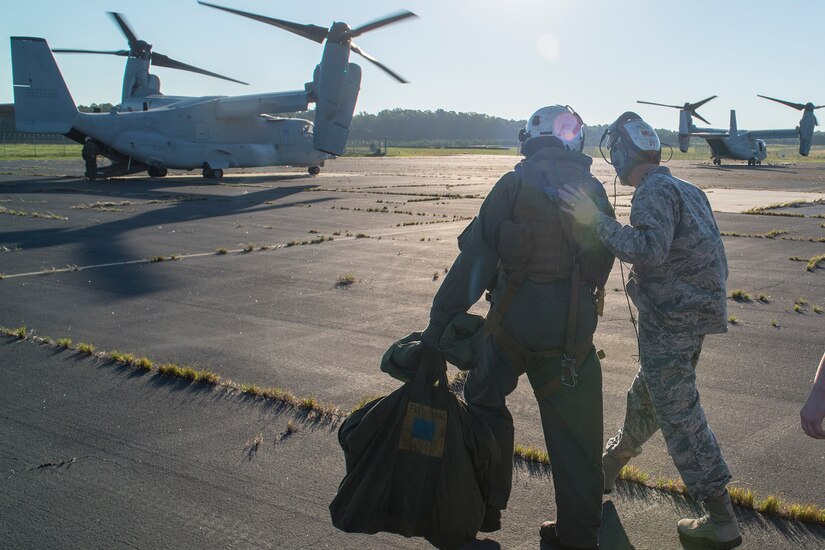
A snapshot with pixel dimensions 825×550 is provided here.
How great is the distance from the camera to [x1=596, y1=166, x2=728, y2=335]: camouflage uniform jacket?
382 cm

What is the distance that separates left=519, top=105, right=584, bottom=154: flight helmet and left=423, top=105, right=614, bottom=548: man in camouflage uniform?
0.32ft

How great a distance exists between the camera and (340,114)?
2847cm

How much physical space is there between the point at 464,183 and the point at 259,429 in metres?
29.7

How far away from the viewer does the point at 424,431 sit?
343 cm

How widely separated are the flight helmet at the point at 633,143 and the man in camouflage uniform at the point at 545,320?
361 millimetres

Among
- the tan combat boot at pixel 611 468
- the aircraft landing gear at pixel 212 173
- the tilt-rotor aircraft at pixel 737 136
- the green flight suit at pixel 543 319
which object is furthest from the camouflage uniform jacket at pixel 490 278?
the tilt-rotor aircraft at pixel 737 136

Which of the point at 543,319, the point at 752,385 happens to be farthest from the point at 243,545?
the point at 752,385

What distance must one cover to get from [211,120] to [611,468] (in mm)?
32121

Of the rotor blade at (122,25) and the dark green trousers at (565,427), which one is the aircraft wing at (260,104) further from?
the dark green trousers at (565,427)

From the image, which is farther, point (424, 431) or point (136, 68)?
point (136, 68)

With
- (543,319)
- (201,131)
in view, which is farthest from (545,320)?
Result: (201,131)

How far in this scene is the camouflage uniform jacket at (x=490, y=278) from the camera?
3826 millimetres

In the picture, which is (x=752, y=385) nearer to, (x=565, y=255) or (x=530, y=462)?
(x=530, y=462)

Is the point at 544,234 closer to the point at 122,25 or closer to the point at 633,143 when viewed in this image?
the point at 633,143
